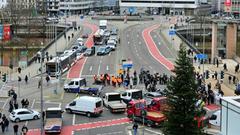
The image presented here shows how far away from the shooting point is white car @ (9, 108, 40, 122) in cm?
4512

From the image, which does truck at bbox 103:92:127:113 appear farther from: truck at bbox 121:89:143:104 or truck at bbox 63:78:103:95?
truck at bbox 63:78:103:95

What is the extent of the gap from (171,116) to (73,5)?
163889 millimetres

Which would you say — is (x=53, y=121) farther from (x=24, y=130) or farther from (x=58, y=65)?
(x=58, y=65)

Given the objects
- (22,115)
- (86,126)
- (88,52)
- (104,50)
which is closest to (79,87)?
(22,115)

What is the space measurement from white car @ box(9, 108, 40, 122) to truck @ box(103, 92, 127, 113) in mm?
6126

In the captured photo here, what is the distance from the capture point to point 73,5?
637ft

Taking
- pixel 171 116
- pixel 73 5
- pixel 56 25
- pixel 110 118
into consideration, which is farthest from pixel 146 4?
pixel 171 116

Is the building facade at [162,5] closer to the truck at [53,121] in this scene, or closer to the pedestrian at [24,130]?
the truck at [53,121]

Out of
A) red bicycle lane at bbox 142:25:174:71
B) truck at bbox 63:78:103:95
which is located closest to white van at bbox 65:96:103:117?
truck at bbox 63:78:103:95

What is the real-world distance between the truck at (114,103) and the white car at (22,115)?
6.13m

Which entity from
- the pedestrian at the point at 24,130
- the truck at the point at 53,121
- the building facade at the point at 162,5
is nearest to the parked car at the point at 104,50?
the truck at the point at 53,121

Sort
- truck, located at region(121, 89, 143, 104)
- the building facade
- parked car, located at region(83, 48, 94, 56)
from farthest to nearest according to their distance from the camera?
the building facade < parked car, located at region(83, 48, 94, 56) < truck, located at region(121, 89, 143, 104)

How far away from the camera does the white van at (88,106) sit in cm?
4641

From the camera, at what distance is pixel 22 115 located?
45.2 meters
